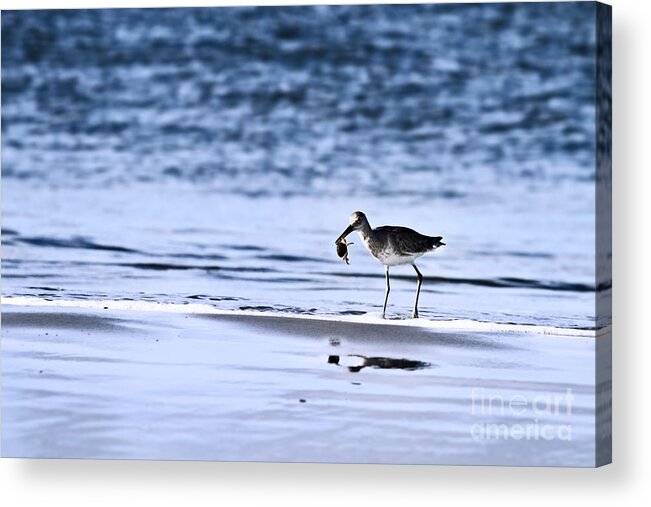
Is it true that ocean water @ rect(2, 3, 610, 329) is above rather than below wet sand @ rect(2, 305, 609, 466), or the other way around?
above

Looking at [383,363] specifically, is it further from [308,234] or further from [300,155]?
[300,155]

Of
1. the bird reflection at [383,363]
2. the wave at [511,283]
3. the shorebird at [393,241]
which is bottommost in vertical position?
the bird reflection at [383,363]

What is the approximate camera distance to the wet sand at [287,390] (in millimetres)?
6914

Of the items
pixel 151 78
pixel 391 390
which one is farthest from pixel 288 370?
pixel 151 78

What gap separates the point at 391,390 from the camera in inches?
276

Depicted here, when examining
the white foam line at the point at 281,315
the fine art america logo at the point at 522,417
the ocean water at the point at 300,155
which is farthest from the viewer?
the white foam line at the point at 281,315

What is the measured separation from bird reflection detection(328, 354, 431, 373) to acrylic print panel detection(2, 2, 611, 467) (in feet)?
0.04

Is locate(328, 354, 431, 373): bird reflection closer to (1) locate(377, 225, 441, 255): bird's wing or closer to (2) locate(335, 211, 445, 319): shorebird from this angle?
(2) locate(335, 211, 445, 319): shorebird

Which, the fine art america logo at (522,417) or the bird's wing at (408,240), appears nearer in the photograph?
the fine art america logo at (522,417)

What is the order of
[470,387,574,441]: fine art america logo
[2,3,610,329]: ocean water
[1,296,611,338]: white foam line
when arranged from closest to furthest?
[470,387,574,441]: fine art america logo
[2,3,610,329]: ocean water
[1,296,611,338]: white foam line

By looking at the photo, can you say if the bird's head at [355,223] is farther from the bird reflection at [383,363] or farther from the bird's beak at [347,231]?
the bird reflection at [383,363]

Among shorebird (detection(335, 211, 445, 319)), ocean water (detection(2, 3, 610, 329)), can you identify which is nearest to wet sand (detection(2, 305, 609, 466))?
ocean water (detection(2, 3, 610, 329))

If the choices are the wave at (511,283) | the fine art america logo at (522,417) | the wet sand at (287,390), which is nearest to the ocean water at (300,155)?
the wave at (511,283)

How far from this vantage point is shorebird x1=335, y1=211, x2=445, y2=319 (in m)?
7.22
